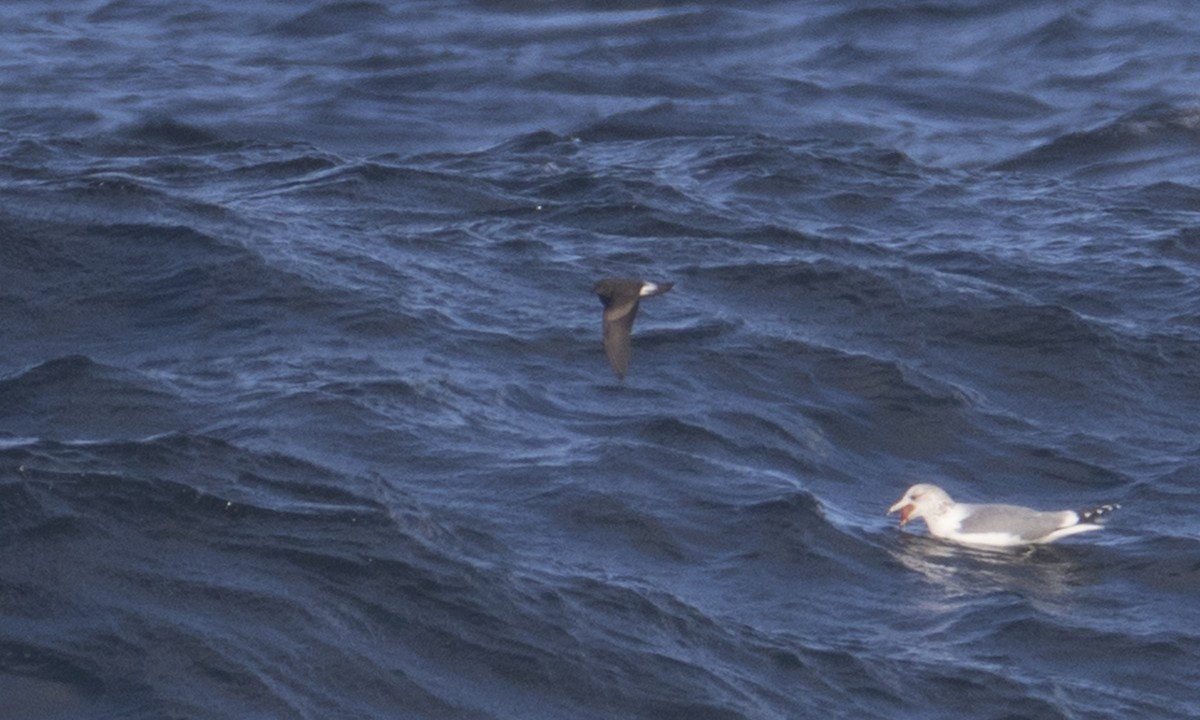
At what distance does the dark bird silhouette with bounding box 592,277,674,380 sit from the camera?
898cm

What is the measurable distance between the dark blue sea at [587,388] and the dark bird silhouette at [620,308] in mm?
753

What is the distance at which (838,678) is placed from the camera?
7.99m

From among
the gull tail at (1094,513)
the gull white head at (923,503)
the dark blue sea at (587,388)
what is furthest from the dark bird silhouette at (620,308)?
the gull tail at (1094,513)

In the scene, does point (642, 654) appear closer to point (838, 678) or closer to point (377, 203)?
point (838, 678)

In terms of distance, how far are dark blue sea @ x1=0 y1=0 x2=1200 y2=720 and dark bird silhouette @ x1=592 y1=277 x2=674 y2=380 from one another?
75cm

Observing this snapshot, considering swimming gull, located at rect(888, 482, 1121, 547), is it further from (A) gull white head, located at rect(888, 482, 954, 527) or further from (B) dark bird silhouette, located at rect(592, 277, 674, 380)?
(B) dark bird silhouette, located at rect(592, 277, 674, 380)

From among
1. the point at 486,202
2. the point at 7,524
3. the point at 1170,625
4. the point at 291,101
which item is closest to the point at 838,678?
the point at 1170,625

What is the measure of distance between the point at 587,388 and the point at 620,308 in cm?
161

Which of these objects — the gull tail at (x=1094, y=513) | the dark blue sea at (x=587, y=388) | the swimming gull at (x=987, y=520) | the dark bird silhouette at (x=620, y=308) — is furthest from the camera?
the gull tail at (x=1094, y=513)

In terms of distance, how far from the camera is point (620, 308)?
9172 millimetres

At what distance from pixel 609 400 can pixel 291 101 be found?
701 cm

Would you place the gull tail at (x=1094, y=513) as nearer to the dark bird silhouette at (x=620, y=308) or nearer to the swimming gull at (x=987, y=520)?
the swimming gull at (x=987, y=520)

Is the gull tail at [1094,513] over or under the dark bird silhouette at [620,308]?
under

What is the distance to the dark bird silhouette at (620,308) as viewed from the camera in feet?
29.5
